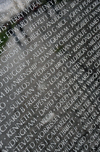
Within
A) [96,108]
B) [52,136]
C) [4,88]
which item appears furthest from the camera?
[96,108]

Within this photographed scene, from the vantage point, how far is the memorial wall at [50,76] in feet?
5.10

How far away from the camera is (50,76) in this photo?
175cm

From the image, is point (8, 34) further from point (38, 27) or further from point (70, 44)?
point (70, 44)

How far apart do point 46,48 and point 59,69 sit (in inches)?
8.9

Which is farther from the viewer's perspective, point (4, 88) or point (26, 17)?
point (26, 17)

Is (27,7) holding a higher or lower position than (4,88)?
higher

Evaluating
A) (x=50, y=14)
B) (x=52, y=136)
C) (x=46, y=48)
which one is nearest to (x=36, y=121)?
(x=52, y=136)

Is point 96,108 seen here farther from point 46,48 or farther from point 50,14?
point 50,14

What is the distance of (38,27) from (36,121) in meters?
0.81

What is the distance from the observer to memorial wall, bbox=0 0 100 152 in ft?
5.10

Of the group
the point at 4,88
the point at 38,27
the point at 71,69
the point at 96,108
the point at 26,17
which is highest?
the point at 26,17

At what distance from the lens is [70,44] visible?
6.30ft

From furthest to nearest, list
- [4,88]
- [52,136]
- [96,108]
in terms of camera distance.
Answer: [96,108] < [52,136] < [4,88]

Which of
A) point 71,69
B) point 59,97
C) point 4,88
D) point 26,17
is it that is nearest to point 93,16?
point 71,69
